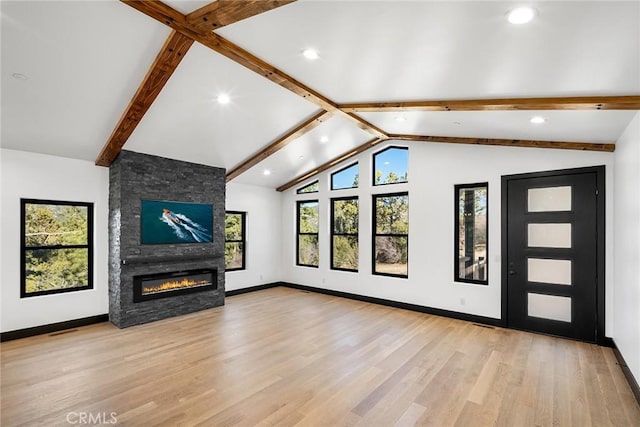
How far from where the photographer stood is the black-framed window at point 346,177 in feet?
23.6

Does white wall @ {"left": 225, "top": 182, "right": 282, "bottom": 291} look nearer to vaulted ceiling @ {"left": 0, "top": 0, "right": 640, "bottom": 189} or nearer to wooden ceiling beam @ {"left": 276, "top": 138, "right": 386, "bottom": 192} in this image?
wooden ceiling beam @ {"left": 276, "top": 138, "right": 386, "bottom": 192}

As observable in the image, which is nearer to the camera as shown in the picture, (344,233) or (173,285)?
(173,285)

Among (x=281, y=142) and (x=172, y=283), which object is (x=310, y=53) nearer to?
(x=281, y=142)

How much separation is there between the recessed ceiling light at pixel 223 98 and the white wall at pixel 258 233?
3305mm

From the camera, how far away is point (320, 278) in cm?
765

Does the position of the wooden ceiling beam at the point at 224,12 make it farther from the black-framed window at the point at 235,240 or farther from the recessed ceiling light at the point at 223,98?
the black-framed window at the point at 235,240

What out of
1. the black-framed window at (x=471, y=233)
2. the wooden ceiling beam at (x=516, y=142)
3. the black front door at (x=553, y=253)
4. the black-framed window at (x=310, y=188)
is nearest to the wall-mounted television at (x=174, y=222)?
the black-framed window at (x=310, y=188)

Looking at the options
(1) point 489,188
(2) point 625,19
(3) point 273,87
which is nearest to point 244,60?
(3) point 273,87

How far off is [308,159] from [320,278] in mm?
2841

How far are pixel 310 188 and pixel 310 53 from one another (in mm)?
5073

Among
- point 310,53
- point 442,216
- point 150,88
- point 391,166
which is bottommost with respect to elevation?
point 442,216

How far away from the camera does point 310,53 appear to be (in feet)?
10.1
